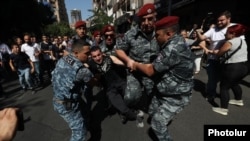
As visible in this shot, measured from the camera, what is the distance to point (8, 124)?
1217mm

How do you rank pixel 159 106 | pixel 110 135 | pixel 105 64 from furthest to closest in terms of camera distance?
1. pixel 105 64
2. pixel 110 135
3. pixel 159 106

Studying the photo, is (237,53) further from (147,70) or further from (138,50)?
(147,70)

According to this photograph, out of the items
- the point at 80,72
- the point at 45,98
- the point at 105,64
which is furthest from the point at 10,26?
the point at 80,72

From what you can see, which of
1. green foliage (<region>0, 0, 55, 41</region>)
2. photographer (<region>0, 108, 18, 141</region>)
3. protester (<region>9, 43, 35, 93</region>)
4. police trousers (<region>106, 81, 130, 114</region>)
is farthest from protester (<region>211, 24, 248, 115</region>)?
green foliage (<region>0, 0, 55, 41</region>)

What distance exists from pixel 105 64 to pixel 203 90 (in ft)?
10.6

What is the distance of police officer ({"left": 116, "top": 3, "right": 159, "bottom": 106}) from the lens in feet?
11.5

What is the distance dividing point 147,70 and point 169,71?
10.5 inches

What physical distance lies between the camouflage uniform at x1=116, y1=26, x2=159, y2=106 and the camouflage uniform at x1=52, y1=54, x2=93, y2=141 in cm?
104

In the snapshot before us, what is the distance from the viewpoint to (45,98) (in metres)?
6.81

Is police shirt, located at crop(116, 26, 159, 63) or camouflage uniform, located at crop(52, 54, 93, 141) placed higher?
police shirt, located at crop(116, 26, 159, 63)

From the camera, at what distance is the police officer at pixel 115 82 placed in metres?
4.35

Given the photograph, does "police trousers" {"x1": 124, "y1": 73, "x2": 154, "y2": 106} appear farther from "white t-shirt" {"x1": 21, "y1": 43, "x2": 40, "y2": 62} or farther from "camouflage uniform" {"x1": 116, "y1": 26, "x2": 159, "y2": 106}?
"white t-shirt" {"x1": 21, "y1": 43, "x2": 40, "y2": 62}

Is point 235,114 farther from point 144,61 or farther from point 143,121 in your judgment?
point 144,61

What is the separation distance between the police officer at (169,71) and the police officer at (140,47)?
637 mm
